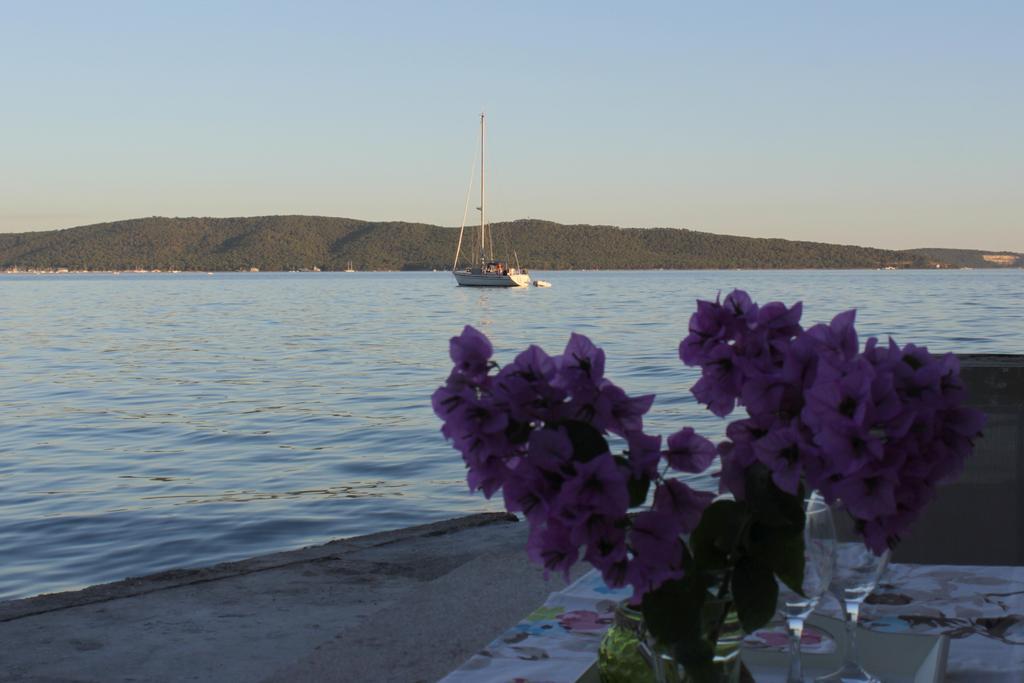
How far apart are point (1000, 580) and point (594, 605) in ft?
1.87

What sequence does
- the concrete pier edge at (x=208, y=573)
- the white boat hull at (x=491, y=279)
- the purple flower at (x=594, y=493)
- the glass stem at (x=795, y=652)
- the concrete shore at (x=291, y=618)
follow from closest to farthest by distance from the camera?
1. the purple flower at (x=594, y=493)
2. the glass stem at (x=795, y=652)
3. the concrete shore at (x=291, y=618)
4. the concrete pier edge at (x=208, y=573)
5. the white boat hull at (x=491, y=279)

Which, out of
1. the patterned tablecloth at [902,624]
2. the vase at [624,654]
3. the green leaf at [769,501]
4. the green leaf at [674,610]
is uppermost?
the green leaf at [769,501]

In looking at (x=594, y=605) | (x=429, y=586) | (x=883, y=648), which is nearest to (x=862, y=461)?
(x=883, y=648)

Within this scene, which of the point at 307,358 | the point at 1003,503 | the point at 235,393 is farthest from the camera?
the point at 307,358

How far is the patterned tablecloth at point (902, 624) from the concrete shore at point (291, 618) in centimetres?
139

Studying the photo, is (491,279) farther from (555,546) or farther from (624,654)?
(555,546)

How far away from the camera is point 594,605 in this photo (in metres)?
1.41

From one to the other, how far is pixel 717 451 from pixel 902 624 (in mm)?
621

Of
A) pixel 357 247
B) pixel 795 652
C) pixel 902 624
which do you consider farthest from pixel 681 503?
pixel 357 247

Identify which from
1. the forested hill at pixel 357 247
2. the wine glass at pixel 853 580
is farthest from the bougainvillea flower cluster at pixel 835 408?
the forested hill at pixel 357 247

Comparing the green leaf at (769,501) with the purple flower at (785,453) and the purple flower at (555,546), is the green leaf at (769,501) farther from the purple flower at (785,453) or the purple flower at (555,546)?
the purple flower at (555,546)

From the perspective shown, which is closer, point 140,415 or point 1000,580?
point 1000,580

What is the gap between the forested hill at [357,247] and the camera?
3730 inches

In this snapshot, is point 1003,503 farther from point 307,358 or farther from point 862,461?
point 307,358
